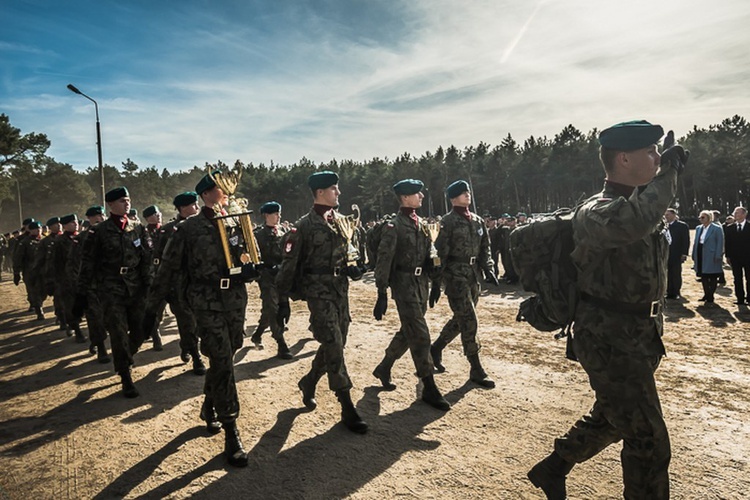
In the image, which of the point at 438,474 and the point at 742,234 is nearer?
the point at 438,474

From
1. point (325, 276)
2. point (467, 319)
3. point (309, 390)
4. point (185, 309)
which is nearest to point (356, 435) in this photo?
point (309, 390)

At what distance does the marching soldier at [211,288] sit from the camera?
4.22 meters

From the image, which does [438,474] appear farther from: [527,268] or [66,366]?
[66,366]

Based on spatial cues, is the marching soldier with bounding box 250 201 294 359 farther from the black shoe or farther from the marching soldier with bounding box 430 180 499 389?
the marching soldier with bounding box 430 180 499 389

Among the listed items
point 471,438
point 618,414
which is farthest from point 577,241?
point 471,438

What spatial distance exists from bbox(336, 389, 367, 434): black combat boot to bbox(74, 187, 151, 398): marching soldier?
9.63ft

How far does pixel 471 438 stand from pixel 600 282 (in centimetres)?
234

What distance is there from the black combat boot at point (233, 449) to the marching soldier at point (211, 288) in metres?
0.03

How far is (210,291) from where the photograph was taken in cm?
435

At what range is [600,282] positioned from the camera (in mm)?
2783

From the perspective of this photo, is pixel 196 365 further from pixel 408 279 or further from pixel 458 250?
pixel 458 250

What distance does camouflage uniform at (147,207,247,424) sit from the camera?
4.23m

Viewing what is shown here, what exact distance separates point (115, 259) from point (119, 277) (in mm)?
249

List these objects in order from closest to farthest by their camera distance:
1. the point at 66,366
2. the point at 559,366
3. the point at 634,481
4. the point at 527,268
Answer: the point at 634,481
the point at 527,268
the point at 559,366
the point at 66,366
